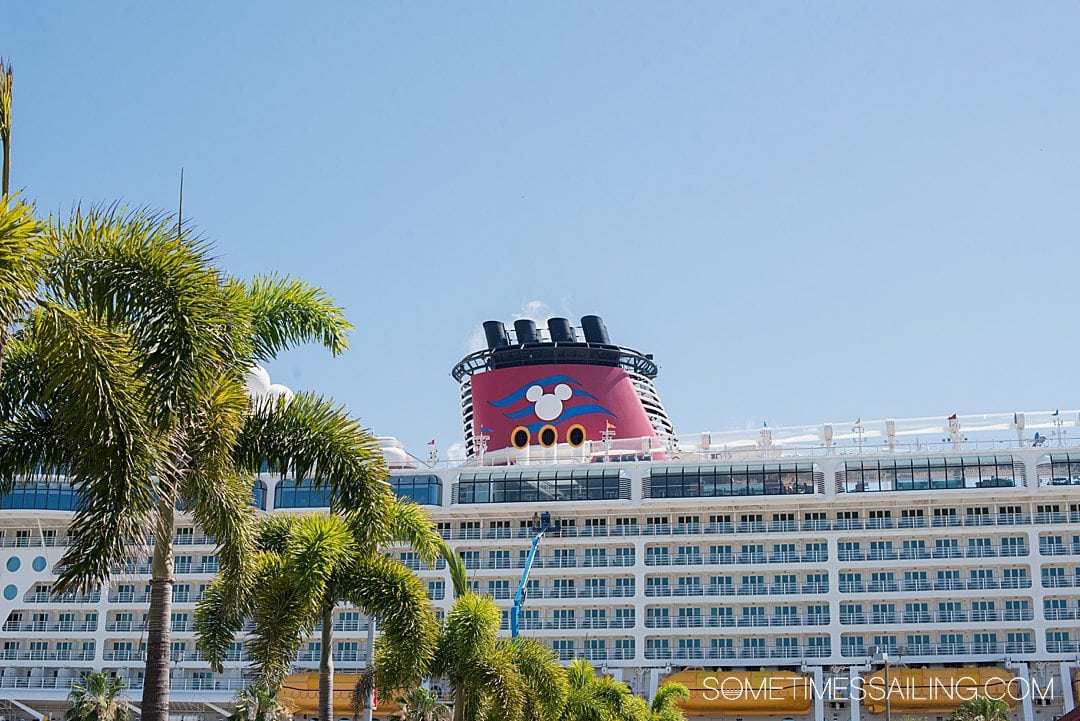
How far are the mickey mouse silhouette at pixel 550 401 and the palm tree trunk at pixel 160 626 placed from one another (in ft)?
159

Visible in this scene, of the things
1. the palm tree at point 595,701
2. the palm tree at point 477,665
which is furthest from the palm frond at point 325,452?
the palm tree at point 595,701

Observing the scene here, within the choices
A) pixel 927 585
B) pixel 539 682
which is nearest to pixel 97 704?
pixel 539 682

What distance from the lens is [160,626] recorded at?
14.9 metres

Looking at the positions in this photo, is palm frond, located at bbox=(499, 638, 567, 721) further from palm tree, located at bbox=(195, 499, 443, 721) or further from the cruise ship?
the cruise ship

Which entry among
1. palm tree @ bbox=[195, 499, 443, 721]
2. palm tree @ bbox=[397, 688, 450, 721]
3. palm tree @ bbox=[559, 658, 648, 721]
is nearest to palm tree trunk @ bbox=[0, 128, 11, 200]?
palm tree @ bbox=[195, 499, 443, 721]

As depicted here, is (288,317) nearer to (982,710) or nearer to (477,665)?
(477,665)

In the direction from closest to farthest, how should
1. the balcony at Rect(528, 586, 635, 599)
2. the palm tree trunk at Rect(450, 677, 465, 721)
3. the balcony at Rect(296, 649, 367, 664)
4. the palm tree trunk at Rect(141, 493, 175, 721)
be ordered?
the palm tree trunk at Rect(141, 493, 175, 721) < the palm tree trunk at Rect(450, 677, 465, 721) < the balcony at Rect(528, 586, 635, 599) < the balcony at Rect(296, 649, 367, 664)

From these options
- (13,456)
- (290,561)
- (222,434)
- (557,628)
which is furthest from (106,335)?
(557,628)

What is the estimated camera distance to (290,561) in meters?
21.6

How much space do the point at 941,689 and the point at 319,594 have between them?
39.3 metres

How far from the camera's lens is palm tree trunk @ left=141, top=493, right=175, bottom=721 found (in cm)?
1455

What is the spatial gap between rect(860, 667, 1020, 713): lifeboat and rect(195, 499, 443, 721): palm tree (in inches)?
1419

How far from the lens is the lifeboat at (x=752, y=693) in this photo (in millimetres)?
55469

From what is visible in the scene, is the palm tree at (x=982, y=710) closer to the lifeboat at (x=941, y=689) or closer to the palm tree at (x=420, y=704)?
the lifeboat at (x=941, y=689)
